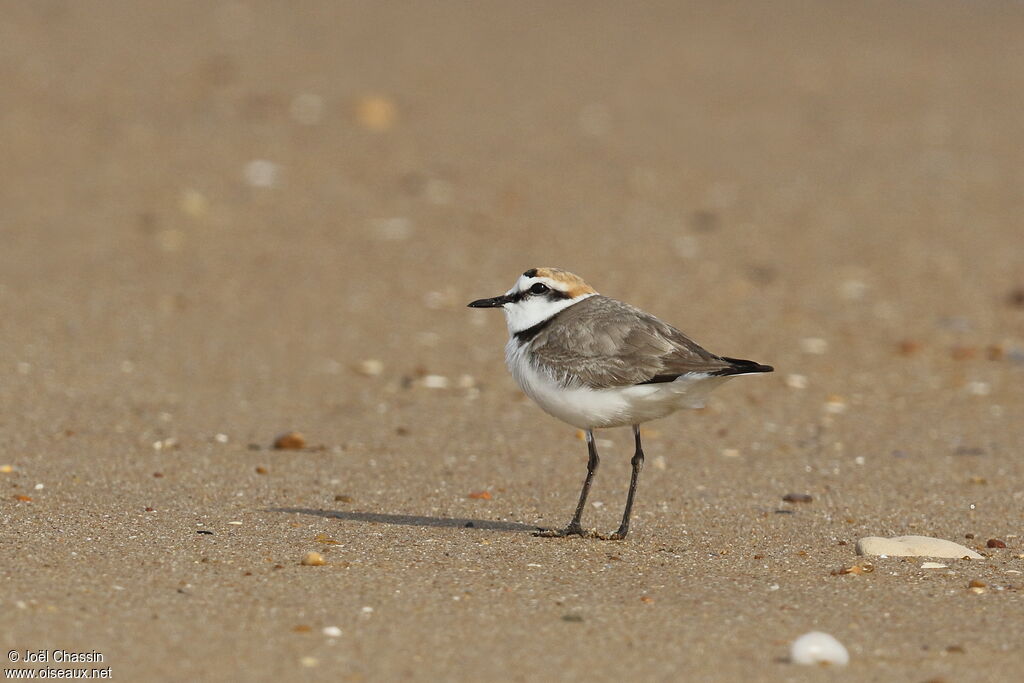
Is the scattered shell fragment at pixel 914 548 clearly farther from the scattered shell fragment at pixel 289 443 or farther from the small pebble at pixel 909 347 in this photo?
the small pebble at pixel 909 347

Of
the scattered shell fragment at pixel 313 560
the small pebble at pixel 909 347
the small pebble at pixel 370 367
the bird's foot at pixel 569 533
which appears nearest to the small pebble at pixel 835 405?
the small pebble at pixel 909 347

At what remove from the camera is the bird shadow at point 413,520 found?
6.27 metres

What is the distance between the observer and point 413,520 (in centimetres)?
635

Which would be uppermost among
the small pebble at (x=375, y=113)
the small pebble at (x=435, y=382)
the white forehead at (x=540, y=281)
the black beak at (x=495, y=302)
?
the small pebble at (x=375, y=113)

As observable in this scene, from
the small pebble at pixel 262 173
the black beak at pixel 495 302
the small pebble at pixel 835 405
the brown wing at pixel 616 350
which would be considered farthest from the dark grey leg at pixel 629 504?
the small pebble at pixel 262 173

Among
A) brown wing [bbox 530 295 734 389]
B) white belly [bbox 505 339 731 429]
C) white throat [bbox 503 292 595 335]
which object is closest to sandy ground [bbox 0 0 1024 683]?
white belly [bbox 505 339 731 429]

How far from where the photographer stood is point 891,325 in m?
10.4

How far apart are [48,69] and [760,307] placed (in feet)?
26.1

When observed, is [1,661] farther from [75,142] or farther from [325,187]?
[75,142]

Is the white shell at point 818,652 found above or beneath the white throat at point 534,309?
beneath

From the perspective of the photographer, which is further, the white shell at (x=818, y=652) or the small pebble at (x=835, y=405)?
the small pebble at (x=835, y=405)

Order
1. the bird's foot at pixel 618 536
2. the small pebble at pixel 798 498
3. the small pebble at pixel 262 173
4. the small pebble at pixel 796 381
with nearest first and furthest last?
the bird's foot at pixel 618 536 → the small pebble at pixel 798 498 → the small pebble at pixel 796 381 → the small pebble at pixel 262 173

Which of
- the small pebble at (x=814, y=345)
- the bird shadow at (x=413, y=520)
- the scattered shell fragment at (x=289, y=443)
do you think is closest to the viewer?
the bird shadow at (x=413, y=520)

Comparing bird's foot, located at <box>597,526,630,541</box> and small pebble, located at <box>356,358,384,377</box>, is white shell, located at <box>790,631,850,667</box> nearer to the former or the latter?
bird's foot, located at <box>597,526,630,541</box>
